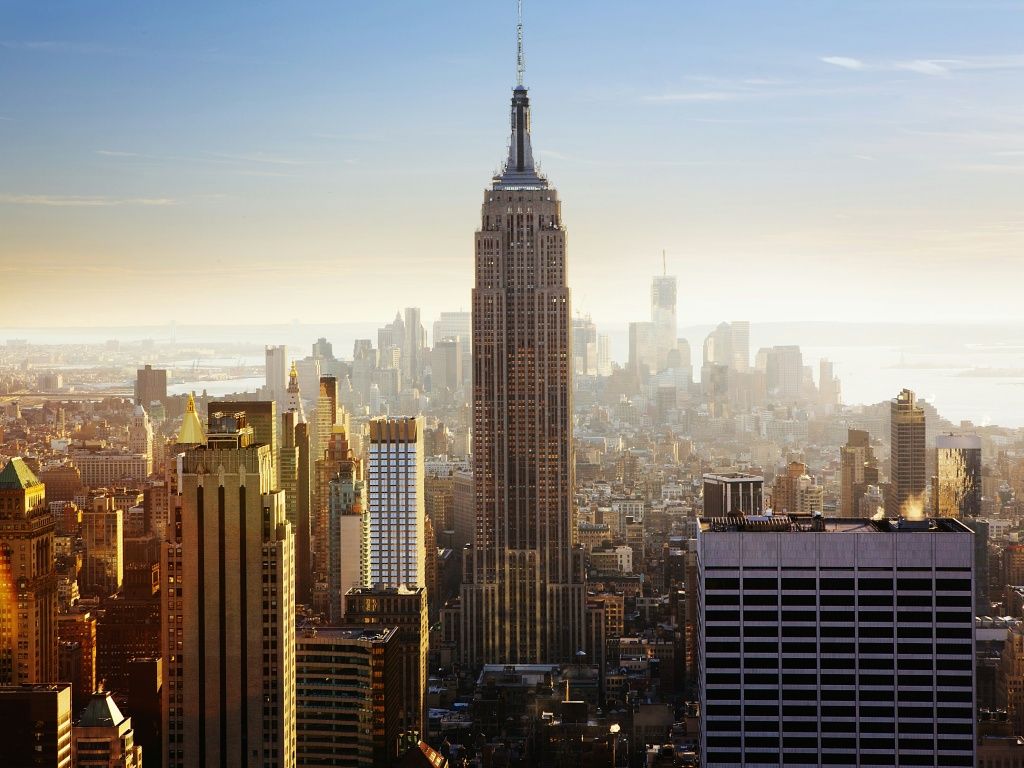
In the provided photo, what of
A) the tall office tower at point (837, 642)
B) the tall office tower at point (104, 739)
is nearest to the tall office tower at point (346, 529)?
the tall office tower at point (104, 739)

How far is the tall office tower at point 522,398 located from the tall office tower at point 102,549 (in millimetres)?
7820

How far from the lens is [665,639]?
16.8m

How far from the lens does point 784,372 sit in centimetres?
1558

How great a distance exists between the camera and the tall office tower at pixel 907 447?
1463cm

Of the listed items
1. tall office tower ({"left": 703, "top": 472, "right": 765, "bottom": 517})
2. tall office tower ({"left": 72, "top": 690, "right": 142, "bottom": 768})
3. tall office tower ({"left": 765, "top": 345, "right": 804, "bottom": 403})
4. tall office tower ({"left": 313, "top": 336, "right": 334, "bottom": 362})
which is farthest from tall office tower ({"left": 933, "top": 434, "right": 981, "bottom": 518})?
tall office tower ({"left": 72, "top": 690, "right": 142, "bottom": 768})

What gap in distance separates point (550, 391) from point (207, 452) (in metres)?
12.9

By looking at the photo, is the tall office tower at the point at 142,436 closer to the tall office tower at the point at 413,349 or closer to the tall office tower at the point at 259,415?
the tall office tower at the point at 259,415

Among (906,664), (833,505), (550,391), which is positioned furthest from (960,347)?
(550,391)

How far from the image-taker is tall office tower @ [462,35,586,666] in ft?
72.2

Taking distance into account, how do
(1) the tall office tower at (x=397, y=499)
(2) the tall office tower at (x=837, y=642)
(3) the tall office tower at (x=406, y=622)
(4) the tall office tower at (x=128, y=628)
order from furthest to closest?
(1) the tall office tower at (x=397, y=499) < (3) the tall office tower at (x=406, y=622) < (4) the tall office tower at (x=128, y=628) < (2) the tall office tower at (x=837, y=642)

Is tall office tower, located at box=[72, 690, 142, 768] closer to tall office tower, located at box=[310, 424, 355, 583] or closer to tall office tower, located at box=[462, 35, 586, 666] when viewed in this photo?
tall office tower, located at box=[310, 424, 355, 583]

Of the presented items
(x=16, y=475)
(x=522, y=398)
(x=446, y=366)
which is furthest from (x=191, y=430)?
(x=522, y=398)

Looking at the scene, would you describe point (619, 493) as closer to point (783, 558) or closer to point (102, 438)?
point (102, 438)

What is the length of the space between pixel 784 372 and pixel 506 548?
7.78 m
